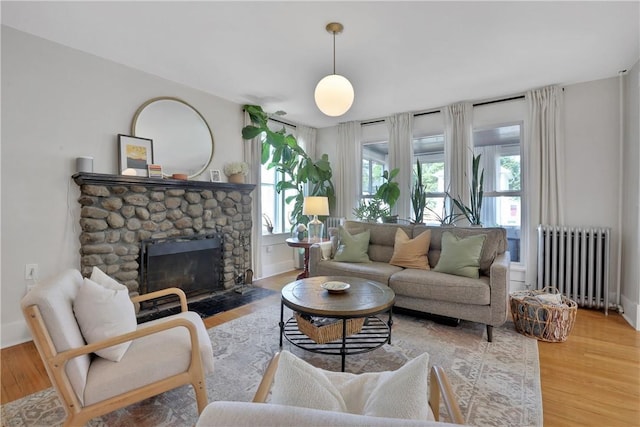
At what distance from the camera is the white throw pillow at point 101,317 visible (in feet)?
4.73

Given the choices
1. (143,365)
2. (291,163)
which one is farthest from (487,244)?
(291,163)

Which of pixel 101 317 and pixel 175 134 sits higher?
pixel 175 134

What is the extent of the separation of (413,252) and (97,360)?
9.09 feet

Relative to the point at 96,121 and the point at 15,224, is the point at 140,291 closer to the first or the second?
the point at 15,224

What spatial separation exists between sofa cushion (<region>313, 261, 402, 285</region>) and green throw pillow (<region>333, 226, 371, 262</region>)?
8 cm

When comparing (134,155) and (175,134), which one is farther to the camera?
(175,134)

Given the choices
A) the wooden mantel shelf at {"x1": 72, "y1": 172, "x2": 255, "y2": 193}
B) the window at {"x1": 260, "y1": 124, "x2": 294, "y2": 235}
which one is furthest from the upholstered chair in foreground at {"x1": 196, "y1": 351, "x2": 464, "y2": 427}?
the window at {"x1": 260, "y1": 124, "x2": 294, "y2": 235}

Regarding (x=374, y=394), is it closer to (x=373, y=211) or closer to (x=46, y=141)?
(x=46, y=141)

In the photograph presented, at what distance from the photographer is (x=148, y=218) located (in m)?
3.25

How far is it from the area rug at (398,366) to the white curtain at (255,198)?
4.89 feet

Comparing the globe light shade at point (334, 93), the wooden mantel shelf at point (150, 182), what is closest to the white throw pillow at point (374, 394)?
the globe light shade at point (334, 93)

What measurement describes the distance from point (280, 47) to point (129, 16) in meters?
1.18

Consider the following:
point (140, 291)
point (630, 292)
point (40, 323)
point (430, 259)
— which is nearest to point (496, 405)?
point (430, 259)

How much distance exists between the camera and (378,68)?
3.23 metres
